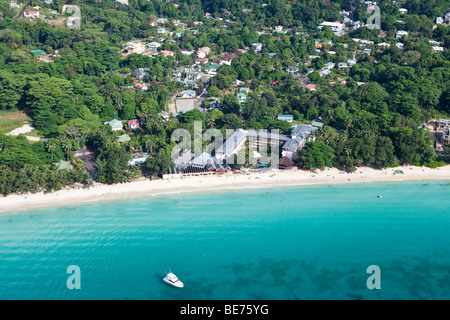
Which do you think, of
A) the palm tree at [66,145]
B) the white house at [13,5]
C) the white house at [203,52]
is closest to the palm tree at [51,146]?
the palm tree at [66,145]

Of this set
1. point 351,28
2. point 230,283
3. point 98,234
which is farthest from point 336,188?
point 351,28

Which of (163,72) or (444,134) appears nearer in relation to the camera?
(444,134)

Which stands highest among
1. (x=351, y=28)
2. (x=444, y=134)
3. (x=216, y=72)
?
(x=351, y=28)

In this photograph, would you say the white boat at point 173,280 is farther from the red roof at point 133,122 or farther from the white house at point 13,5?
the white house at point 13,5

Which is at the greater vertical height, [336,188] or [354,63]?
[354,63]

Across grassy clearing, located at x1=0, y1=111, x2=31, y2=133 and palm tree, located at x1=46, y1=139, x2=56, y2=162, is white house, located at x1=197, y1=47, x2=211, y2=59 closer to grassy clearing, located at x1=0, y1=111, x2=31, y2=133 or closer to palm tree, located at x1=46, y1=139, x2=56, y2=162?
grassy clearing, located at x1=0, y1=111, x2=31, y2=133

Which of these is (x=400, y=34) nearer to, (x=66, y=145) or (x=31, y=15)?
(x=66, y=145)

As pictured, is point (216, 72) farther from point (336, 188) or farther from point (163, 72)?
point (336, 188)
